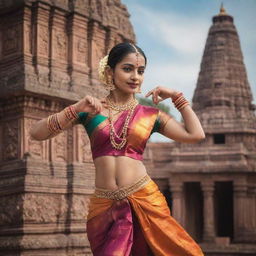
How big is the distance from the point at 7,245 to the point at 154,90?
4832 mm

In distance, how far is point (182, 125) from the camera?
12.6ft

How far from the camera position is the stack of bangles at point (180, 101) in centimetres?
376

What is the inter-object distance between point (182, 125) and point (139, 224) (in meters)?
0.66

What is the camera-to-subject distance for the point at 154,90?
3711 millimetres

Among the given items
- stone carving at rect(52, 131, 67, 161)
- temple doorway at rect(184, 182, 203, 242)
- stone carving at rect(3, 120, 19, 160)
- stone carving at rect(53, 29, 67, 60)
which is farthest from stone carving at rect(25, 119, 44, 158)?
temple doorway at rect(184, 182, 203, 242)

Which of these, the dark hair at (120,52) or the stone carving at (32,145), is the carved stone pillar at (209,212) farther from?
the dark hair at (120,52)

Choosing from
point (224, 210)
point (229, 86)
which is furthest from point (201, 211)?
point (229, 86)

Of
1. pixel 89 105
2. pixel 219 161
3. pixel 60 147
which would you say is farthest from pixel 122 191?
pixel 219 161

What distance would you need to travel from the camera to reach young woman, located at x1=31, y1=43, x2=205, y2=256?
3.55m

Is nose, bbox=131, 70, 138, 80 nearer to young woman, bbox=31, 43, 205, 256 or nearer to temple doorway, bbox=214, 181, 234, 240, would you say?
young woman, bbox=31, 43, 205, 256

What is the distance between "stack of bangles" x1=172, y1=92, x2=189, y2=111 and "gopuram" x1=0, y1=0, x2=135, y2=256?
4.54m

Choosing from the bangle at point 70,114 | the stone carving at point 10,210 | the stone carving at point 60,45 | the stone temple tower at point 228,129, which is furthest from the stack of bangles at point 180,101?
the stone temple tower at point 228,129

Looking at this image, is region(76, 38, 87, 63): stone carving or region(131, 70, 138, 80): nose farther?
region(76, 38, 87, 63): stone carving

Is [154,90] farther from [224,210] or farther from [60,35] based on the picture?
[224,210]
